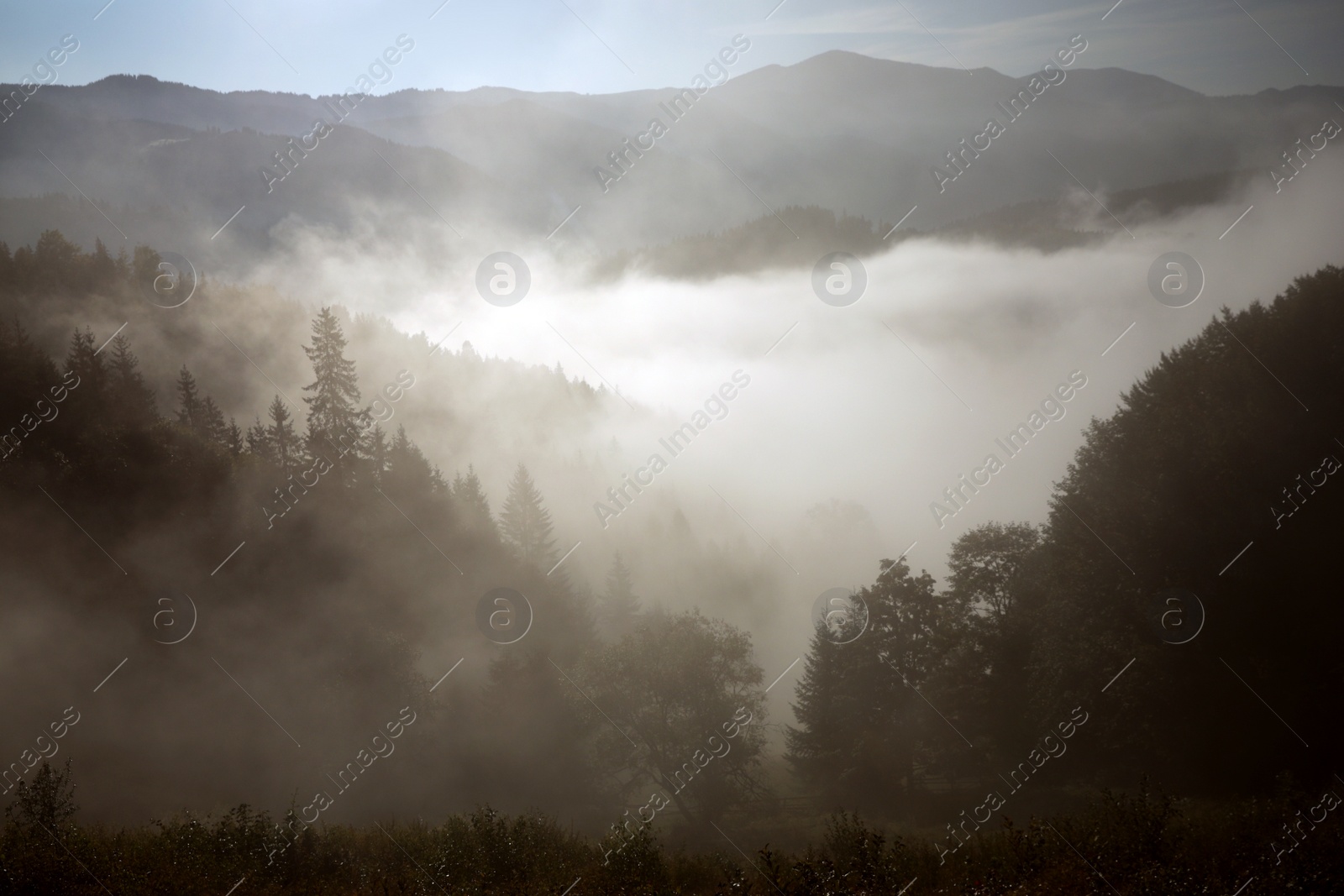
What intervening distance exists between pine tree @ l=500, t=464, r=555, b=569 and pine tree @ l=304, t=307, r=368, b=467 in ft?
33.7

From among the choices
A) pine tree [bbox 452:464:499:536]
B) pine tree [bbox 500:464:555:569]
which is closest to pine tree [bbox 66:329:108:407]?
pine tree [bbox 452:464:499:536]

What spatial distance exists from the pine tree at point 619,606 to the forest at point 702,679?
280 mm

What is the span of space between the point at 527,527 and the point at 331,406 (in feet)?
45.9

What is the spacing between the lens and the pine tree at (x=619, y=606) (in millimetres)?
39281

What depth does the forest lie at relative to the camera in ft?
54.8

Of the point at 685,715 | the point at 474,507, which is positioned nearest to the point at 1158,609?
the point at 685,715

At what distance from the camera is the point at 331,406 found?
40.0m

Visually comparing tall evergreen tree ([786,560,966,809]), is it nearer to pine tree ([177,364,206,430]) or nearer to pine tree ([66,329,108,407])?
pine tree ([66,329,108,407])

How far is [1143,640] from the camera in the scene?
23266 mm

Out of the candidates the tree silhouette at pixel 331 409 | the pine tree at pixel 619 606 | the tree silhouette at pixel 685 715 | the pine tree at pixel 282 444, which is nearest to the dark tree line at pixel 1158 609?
the tree silhouette at pixel 685 715

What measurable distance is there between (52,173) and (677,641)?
233 m

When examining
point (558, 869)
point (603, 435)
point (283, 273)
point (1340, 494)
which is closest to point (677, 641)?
point (558, 869)

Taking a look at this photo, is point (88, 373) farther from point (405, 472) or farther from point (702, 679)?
point (702, 679)

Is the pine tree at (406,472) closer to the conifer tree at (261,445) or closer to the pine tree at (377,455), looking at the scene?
the pine tree at (377,455)
